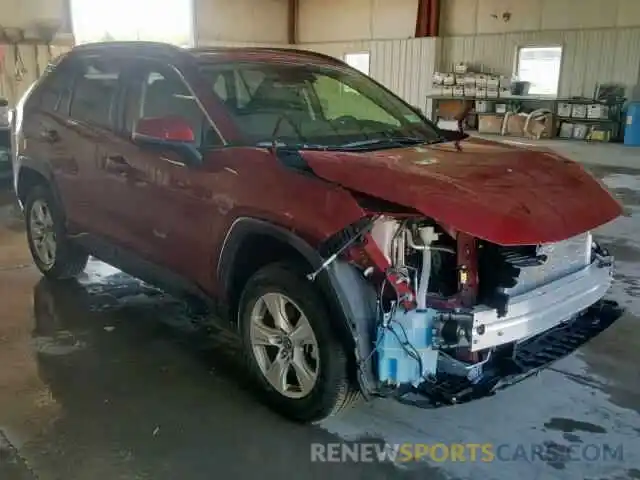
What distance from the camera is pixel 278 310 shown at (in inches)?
110

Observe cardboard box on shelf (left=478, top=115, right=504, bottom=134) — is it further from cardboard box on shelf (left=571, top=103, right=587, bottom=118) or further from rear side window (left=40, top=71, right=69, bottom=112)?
rear side window (left=40, top=71, right=69, bottom=112)

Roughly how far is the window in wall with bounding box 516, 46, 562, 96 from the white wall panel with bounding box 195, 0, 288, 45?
318 inches

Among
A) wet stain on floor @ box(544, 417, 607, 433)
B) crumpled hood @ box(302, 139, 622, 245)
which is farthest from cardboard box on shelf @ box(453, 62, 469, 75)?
wet stain on floor @ box(544, 417, 607, 433)

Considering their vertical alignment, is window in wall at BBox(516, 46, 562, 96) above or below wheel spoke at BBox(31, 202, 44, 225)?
above

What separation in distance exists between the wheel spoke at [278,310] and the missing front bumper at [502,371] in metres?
0.57

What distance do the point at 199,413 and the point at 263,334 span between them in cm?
46

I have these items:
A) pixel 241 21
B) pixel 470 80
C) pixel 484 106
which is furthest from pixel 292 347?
pixel 241 21

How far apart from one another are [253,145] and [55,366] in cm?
156

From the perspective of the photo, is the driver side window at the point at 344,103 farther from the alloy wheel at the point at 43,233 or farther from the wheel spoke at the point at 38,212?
the wheel spoke at the point at 38,212

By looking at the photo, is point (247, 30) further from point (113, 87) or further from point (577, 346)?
point (577, 346)

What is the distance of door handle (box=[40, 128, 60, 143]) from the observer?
423 centimetres

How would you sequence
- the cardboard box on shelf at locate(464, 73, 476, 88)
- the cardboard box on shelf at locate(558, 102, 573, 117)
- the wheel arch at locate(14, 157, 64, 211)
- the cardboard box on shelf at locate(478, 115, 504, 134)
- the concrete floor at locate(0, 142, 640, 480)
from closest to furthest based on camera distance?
the concrete floor at locate(0, 142, 640, 480) < the wheel arch at locate(14, 157, 64, 211) < the cardboard box on shelf at locate(558, 102, 573, 117) < the cardboard box on shelf at locate(478, 115, 504, 134) < the cardboard box on shelf at locate(464, 73, 476, 88)

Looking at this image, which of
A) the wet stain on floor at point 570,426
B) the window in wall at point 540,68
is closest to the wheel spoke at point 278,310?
the wet stain on floor at point 570,426

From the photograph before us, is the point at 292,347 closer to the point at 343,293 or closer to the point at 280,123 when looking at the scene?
the point at 343,293
